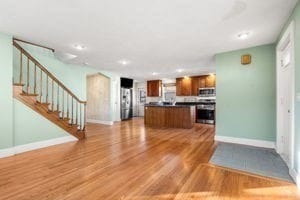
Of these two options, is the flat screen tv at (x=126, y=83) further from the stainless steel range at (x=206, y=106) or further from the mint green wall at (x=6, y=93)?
the mint green wall at (x=6, y=93)

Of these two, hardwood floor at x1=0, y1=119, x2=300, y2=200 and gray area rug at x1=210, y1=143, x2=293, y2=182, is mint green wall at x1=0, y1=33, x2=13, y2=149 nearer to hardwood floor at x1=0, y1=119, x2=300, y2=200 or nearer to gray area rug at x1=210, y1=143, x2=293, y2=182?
hardwood floor at x1=0, y1=119, x2=300, y2=200

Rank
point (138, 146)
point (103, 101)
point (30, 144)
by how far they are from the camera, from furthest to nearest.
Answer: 1. point (103, 101)
2. point (138, 146)
3. point (30, 144)

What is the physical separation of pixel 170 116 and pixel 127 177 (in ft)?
15.0

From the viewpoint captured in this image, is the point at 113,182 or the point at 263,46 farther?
the point at 263,46

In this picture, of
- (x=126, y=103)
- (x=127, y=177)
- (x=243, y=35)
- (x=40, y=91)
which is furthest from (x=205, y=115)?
(x=40, y=91)

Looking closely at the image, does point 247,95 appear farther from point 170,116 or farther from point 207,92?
point 207,92

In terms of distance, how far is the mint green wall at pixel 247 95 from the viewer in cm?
397

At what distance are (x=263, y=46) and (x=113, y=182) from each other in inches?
Result: 179

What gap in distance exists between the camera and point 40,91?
4.43 metres

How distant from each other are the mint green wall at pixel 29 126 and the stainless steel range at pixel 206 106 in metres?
6.26

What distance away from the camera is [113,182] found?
2.32 meters

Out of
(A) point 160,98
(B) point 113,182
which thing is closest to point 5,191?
(B) point 113,182

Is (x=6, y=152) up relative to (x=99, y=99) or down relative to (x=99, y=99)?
down

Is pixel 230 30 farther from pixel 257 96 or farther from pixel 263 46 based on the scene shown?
pixel 257 96
